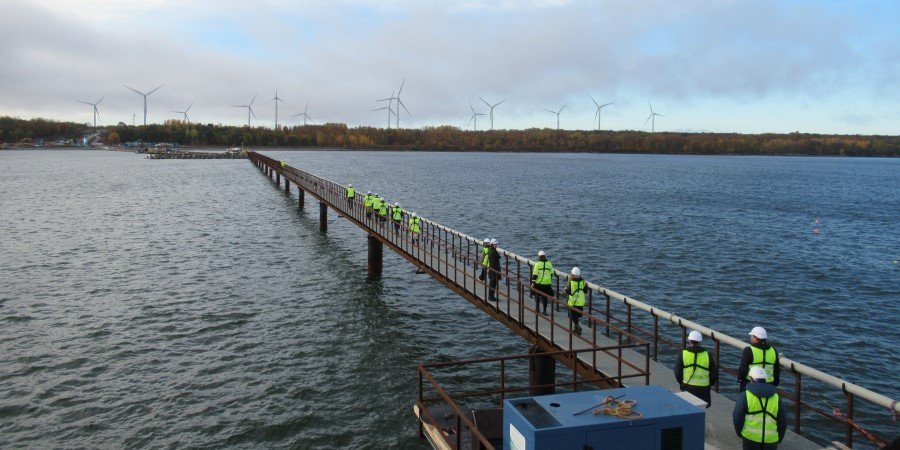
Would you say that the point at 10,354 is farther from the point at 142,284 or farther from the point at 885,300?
the point at 885,300

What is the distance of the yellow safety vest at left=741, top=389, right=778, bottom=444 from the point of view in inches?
388

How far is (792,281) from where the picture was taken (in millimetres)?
36781

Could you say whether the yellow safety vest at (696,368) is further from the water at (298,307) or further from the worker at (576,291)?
the water at (298,307)

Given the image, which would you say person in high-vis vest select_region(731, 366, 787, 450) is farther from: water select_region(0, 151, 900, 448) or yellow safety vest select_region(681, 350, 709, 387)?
water select_region(0, 151, 900, 448)

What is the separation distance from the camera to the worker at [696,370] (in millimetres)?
11734

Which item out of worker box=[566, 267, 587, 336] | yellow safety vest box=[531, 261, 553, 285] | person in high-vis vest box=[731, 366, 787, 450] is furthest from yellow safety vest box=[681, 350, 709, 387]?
yellow safety vest box=[531, 261, 553, 285]

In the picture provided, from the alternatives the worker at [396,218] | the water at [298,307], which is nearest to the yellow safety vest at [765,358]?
the water at [298,307]

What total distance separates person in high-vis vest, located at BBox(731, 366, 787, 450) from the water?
358 inches

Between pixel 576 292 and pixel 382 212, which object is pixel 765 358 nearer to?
pixel 576 292

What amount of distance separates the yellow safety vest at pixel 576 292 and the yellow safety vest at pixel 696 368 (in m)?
5.71

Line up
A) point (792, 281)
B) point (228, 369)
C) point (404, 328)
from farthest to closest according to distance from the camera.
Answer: point (792, 281) < point (404, 328) < point (228, 369)

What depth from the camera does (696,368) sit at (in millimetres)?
11766


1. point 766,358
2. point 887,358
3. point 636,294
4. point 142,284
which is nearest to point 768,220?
point 636,294

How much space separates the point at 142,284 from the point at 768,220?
5502 centimetres
